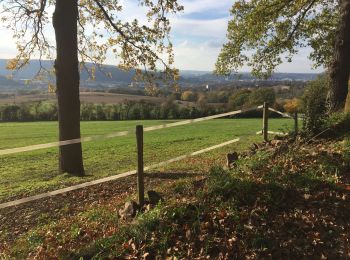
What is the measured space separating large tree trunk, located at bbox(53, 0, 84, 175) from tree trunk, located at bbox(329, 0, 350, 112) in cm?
698

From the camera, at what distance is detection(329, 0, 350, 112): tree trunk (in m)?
10.8

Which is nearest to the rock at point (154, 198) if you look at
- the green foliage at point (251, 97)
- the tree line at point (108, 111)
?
the green foliage at point (251, 97)

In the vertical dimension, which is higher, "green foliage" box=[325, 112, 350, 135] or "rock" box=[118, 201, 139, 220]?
"green foliage" box=[325, 112, 350, 135]

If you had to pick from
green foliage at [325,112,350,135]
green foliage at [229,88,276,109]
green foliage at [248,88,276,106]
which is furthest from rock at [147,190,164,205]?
green foliage at [229,88,276,109]

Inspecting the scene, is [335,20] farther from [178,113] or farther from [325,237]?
[178,113]

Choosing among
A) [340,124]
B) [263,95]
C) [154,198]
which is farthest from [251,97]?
[154,198]

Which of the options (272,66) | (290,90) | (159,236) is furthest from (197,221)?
(290,90)

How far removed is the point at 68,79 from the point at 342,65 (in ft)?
24.1

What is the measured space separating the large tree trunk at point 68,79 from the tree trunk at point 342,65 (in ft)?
22.9

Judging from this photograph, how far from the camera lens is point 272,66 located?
1841cm

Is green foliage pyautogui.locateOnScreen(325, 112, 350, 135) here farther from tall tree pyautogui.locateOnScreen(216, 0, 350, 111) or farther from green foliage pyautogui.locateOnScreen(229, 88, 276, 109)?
green foliage pyautogui.locateOnScreen(229, 88, 276, 109)

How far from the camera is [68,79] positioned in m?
11.8

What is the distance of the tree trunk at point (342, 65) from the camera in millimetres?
10844

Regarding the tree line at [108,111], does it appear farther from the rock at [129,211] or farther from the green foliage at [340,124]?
the rock at [129,211]
